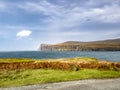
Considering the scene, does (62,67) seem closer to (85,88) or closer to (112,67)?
(112,67)

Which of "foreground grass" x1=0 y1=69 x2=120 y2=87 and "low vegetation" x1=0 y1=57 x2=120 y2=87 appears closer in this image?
"foreground grass" x1=0 y1=69 x2=120 y2=87

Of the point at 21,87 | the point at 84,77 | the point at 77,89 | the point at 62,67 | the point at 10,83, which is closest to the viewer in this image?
the point at 77,89

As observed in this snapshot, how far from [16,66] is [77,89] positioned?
1542cm

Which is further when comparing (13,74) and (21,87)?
(13,74)

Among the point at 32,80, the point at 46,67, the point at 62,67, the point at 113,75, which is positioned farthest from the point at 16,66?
the point at 113,75

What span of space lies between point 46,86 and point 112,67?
15320 mm

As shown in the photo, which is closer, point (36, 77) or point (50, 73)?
point (36, 77)

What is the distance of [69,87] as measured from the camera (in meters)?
21.4

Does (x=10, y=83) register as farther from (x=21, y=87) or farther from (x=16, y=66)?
(x=16, y=66)

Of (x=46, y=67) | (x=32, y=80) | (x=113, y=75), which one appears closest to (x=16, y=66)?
(x=46, y=67)

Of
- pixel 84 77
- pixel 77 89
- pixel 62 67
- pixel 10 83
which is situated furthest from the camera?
pixel 62 67

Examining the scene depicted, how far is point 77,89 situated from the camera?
67.0 ft

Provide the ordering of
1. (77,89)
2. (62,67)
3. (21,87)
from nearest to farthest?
(77,89) < (21,87) < (62,67)

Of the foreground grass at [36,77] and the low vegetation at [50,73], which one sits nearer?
the foreground grass at [36,77]
